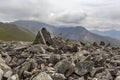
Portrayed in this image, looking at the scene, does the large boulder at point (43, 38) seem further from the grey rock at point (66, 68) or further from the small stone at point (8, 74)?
the small stone at point (8, 74)

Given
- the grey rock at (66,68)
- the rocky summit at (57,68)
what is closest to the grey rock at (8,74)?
the rocky summit at (57,68)

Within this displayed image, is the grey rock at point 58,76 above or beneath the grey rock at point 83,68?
beneath

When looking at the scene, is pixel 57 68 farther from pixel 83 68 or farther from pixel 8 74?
pixel 8 74

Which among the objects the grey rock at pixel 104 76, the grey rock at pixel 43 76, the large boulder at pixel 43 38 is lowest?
the grey rock at pixel 104 76

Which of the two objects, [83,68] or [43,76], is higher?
[83,68]

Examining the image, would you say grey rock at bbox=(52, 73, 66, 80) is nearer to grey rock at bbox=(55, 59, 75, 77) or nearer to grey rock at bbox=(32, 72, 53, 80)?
grey rock at bbox=(32, 72, 53, 80)

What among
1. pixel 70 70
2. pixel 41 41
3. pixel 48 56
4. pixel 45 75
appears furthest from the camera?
pixel 41 41

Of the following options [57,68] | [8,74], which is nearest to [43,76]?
[57,68]

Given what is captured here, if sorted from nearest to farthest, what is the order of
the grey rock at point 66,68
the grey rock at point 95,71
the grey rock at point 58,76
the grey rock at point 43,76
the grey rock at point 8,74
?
the grey rock at point 43,76 → the grey rock at point 58,76 → the grey rock at point 95,71 → the grey rock at point 66,68 → the grey rock at point 8,74

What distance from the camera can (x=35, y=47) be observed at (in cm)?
3969

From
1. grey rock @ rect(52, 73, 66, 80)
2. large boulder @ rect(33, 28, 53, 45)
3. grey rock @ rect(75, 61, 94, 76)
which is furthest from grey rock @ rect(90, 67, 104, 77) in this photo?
large boulder @ rect(33, 28, 53, 45)

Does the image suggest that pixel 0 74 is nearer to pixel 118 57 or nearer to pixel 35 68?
pixel 35 68

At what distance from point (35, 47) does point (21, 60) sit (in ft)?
17.3

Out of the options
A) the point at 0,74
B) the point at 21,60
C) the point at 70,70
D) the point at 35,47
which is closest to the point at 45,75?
the point at 70,70
